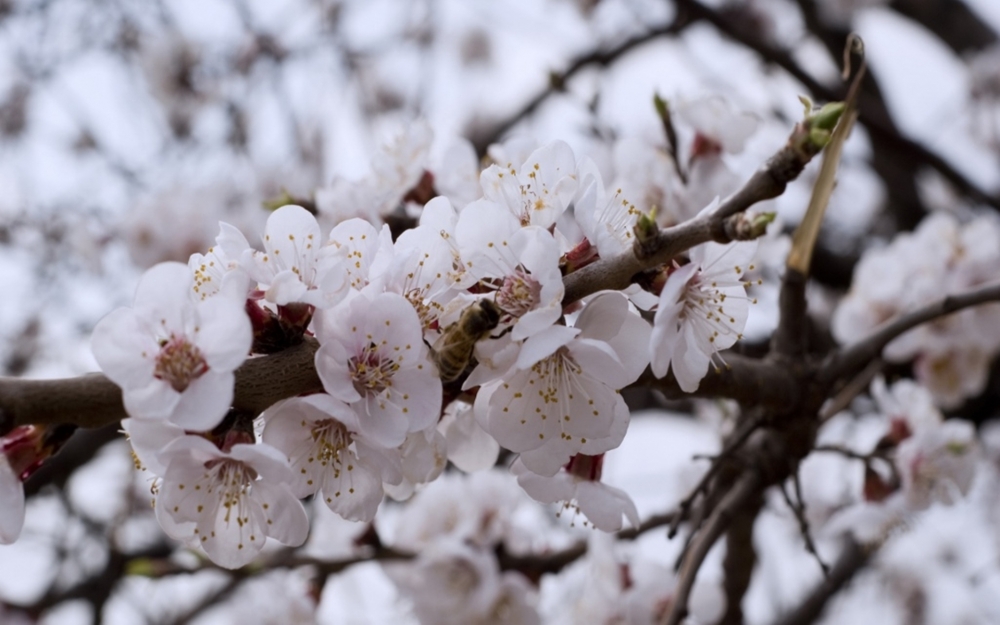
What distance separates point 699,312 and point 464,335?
329 millimetres

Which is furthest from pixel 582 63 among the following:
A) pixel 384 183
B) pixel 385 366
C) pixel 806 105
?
pixel 385 366

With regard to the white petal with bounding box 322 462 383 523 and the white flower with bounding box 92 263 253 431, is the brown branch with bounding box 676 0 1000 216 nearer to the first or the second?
the white petal with bounding box 322 462 383 523

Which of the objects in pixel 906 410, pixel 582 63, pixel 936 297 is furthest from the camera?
pixel 582 63

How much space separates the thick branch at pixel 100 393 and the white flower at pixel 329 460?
0.10ft

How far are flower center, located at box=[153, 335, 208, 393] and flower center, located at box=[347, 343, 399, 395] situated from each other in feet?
0.50

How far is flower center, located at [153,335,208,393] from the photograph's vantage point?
2.46ft

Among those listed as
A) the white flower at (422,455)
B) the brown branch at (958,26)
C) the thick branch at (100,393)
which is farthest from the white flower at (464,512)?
the brown branch at (958,26)

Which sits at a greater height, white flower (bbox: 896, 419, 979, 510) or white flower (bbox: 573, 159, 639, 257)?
white flower (bbox: 573, 159, 639, 257)

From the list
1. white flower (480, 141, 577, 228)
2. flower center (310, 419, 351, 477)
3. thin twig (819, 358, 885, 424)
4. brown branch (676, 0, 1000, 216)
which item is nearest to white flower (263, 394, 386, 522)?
flower center (310, 419, 351, 477)

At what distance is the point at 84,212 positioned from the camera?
4121 millimetres

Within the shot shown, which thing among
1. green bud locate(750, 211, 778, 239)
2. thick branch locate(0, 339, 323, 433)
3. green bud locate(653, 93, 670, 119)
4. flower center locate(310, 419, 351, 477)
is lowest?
flower center locate(310, 419, 351, 477)

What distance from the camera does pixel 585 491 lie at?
108cm

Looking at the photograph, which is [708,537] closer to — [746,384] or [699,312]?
[746,384]

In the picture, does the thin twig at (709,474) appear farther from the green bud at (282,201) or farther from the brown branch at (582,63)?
the brown branch at (582,63)
